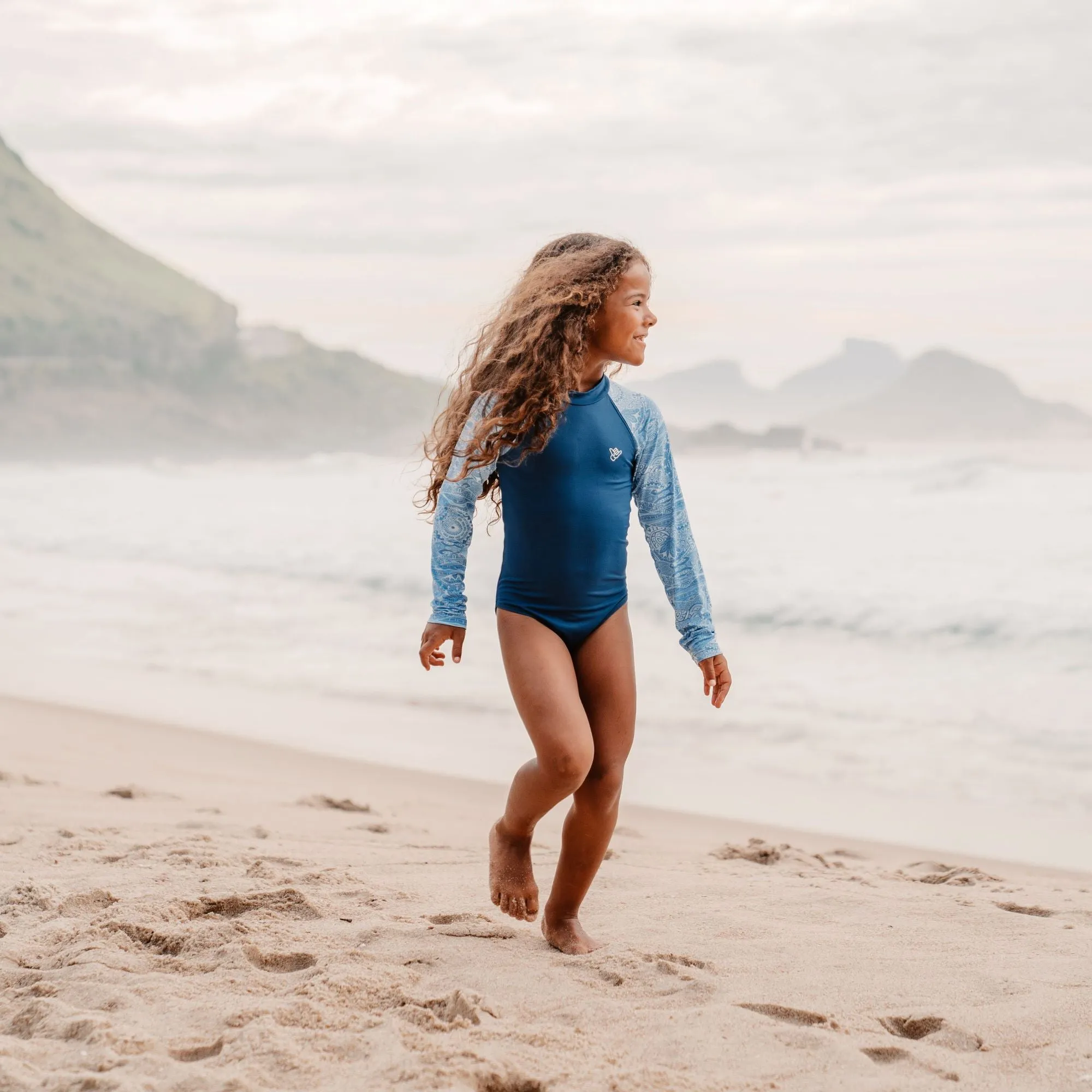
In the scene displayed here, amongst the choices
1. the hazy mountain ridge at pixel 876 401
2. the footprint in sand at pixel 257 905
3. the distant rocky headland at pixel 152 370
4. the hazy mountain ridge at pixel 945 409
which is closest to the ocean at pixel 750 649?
the footprint in sand at pixel 257 905

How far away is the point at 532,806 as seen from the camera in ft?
10.9

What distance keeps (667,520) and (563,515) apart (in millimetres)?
339

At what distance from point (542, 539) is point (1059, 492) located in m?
18.0

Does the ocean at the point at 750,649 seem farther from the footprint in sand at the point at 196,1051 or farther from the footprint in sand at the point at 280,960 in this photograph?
the footprint in sand at the point at 196,1051

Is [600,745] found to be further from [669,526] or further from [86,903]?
[86,903]

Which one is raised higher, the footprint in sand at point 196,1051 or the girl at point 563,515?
the girl at point 563,515

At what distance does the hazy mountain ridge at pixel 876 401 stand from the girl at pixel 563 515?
31164 millimetres

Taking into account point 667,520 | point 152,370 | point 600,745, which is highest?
point 152,370

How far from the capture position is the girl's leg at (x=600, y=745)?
134 inches

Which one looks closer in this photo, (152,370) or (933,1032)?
(933,1032)

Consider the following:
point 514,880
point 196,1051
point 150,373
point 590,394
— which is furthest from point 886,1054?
point 150,373

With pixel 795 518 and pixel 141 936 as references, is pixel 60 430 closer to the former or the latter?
pixel 795 518

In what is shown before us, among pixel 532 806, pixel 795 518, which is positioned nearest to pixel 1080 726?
pixel 532 806

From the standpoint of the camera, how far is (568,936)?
3492 millimetres
